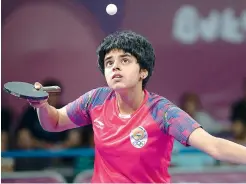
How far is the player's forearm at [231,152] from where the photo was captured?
8.14ft

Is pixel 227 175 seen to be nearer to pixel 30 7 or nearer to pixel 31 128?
pixel 31 128

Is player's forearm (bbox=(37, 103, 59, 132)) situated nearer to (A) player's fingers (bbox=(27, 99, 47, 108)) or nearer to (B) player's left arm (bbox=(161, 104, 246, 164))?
(A) player's fingers (bbox=(27, 99, 47, 108))

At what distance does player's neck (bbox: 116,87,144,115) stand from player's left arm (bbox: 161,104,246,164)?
5.6 inches

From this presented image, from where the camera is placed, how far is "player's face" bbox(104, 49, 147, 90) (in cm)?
277

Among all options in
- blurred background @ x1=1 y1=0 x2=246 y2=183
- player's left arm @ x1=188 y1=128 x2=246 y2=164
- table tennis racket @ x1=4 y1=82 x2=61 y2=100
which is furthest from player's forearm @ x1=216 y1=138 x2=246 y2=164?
blurred background @ x1=1 y1=0 x2=246 y2=183

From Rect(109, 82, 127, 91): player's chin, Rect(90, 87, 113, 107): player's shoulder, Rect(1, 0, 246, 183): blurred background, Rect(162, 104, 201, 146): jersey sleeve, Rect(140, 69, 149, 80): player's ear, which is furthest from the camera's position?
Rect(1, 0, 246, 183): blurred background

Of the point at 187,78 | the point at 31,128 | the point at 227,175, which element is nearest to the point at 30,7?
the point at 31,128

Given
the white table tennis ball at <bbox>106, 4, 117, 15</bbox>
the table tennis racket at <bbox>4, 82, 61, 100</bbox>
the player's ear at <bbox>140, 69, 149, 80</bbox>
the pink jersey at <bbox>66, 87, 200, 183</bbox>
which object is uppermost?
the white table tennis ball at <bbox>106, 4, 117, 15</bbox>

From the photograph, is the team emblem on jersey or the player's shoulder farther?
the player's shoulder

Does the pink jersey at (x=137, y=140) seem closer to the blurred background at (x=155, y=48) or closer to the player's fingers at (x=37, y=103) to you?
the player's fingers at (x=37, y=103)

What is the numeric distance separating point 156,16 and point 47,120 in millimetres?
3584

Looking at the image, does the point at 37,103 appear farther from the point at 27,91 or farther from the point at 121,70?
the point at 121,70

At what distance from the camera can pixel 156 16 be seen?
6402mm

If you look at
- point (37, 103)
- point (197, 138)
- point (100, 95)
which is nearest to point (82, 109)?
point (100, 95)
